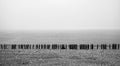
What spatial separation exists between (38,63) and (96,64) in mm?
7549

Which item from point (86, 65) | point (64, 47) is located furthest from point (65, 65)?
point (64, 47)

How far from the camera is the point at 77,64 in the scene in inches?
1133

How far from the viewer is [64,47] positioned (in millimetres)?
45125

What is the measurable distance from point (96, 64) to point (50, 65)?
19.9ft

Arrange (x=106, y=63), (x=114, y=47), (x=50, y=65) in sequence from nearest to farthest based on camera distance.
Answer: (x=50, y=65)
(x=106, y=63)
(x=114, y=47)

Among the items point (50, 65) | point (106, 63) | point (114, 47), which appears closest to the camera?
point (50, 65)

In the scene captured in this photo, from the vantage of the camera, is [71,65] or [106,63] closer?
[71,65]

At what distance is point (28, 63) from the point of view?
96.1 ft

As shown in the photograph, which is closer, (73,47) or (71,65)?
(71,65)

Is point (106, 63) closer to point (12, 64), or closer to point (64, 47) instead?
point (12, 64)

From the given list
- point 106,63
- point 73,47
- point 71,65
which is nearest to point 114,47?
point 73,47

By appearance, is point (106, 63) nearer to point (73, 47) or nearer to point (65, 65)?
point (65, 65)

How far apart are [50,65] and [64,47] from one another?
685 inches

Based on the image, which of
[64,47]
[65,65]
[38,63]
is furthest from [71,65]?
[64,47]
